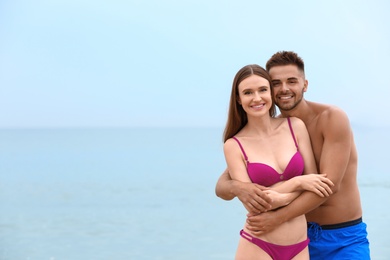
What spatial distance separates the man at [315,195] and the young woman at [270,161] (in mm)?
56

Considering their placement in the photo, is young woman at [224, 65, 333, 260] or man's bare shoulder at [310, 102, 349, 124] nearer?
young woman at [224, 65, 333, 260]

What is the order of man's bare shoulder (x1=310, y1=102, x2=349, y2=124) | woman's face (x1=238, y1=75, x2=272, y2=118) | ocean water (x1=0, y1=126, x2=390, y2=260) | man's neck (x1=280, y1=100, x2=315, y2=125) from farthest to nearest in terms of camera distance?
ocean water (x1=0, y1=126, x2=390, y2=260)
man's neck (x1=280, y1=100, x2=315, y2=125)
man's bare shoulder (x1=310, y1=102, x2=349, y2=124)
woman's face (x1=238, y1=75, x2=272, y2=118)

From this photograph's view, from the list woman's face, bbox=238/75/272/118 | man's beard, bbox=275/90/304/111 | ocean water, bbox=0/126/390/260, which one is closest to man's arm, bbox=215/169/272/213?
woman's face, bbox=238/75/272/118

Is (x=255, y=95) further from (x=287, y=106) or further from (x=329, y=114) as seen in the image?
(x=329, y=114)

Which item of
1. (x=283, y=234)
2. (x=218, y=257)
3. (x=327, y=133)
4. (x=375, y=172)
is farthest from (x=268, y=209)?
(x=375, y=172)

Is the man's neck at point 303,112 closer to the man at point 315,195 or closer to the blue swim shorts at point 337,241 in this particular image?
the man at point 315,195

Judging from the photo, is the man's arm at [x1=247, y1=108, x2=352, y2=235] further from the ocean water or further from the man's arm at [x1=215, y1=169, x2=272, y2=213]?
the ocean water

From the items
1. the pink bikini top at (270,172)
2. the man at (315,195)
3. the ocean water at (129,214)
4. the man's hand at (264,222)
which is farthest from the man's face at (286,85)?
the ocean water at (129,214)

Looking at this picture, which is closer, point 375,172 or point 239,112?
point 239,112

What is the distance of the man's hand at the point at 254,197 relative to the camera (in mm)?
3047

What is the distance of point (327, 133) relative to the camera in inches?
129

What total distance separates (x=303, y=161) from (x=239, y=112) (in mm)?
420

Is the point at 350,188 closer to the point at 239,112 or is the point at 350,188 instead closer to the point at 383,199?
the point at 239,112

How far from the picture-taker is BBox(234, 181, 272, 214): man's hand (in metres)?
3.05
